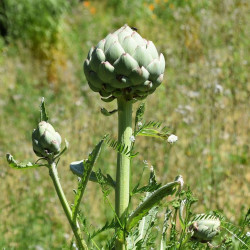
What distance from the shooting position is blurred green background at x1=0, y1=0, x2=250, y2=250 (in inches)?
108

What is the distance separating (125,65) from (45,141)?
26 cm

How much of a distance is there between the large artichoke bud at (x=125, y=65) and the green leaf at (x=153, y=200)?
0.79ft

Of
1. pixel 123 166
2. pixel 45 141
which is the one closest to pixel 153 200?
pixel 123 166

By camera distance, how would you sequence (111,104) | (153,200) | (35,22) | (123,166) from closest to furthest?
(153,200) < (123,166) < (111,104) < (35,22)

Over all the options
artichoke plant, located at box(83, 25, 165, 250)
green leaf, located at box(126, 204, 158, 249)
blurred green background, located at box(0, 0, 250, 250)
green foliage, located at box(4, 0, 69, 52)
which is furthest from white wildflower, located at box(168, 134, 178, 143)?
green foliage, located at box(4, 0, 69, 52)

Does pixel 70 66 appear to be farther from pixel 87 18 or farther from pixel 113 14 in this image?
pixel 113 14

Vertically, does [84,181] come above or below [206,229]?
above

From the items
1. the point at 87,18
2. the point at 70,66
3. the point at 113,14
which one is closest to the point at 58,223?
the point at 70,66

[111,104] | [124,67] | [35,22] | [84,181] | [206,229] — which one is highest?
[35,22]

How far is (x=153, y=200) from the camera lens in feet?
3.69

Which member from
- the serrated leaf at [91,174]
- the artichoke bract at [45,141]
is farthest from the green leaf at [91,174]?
the artichoke bract at [45,141]

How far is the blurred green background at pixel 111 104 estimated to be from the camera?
274cm

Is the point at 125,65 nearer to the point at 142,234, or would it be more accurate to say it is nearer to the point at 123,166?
the point at 123,166

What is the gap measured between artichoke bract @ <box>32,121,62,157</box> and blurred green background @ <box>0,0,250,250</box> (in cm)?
A: 54
